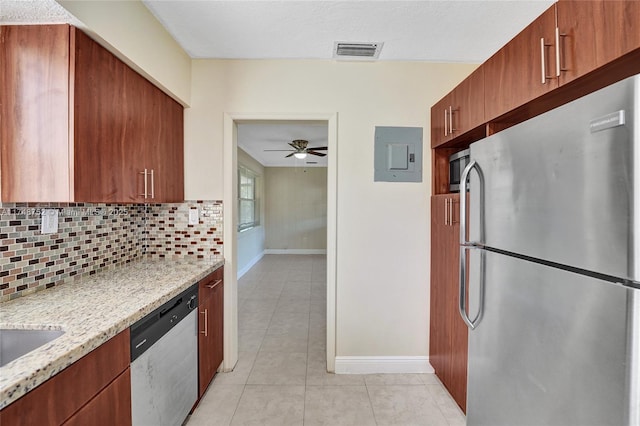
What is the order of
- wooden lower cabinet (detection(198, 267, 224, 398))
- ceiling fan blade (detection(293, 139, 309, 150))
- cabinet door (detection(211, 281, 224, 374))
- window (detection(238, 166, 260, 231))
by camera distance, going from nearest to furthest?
wooden lower cabinet (detection(198, 267, 224, 398)) < cabinet door (detection(211, 281, 224, 374)) < ceiling fan blade (detection(293, 139, 309, 150)) < window (detection(238, 166, 260, 231))

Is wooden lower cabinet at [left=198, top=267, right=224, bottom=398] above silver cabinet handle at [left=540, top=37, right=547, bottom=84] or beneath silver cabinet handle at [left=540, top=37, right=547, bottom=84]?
beneath

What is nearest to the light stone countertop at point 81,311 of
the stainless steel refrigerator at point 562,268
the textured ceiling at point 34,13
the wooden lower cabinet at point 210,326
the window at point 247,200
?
the wooden lower cabinet at point 210,326

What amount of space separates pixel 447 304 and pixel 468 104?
4.37 ft

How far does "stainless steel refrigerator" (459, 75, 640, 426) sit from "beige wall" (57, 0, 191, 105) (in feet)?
6.15

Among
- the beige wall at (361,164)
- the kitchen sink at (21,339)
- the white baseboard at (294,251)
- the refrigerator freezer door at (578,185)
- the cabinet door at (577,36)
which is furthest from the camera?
the white baseboard at (294,251)

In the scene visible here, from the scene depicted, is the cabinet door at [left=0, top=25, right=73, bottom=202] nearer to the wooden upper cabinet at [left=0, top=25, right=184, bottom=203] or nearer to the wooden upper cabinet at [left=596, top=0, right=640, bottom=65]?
the wooden upper cabinet at [left=0, top=25, right=184, bottom=203]

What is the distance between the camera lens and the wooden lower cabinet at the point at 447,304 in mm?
1834

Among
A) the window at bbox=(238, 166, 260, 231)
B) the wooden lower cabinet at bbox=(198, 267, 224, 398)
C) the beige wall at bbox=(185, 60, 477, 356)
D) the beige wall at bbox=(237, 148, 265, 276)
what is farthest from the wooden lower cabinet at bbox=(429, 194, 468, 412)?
the window at bbox=(238, 166, 260, 231)

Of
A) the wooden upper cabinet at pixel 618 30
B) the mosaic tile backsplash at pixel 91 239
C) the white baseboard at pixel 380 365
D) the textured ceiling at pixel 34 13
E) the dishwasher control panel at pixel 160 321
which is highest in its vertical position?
the textured ceiling at pixel 34 13

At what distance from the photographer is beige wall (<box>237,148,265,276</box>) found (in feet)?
18.7

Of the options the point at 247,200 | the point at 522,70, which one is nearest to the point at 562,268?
the point at 522,70

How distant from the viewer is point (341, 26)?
1.87 meters

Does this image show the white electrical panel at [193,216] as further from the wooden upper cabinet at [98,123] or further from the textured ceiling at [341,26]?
the textured ceiling at [341,26]

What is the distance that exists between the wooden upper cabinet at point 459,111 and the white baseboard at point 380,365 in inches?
68.5
